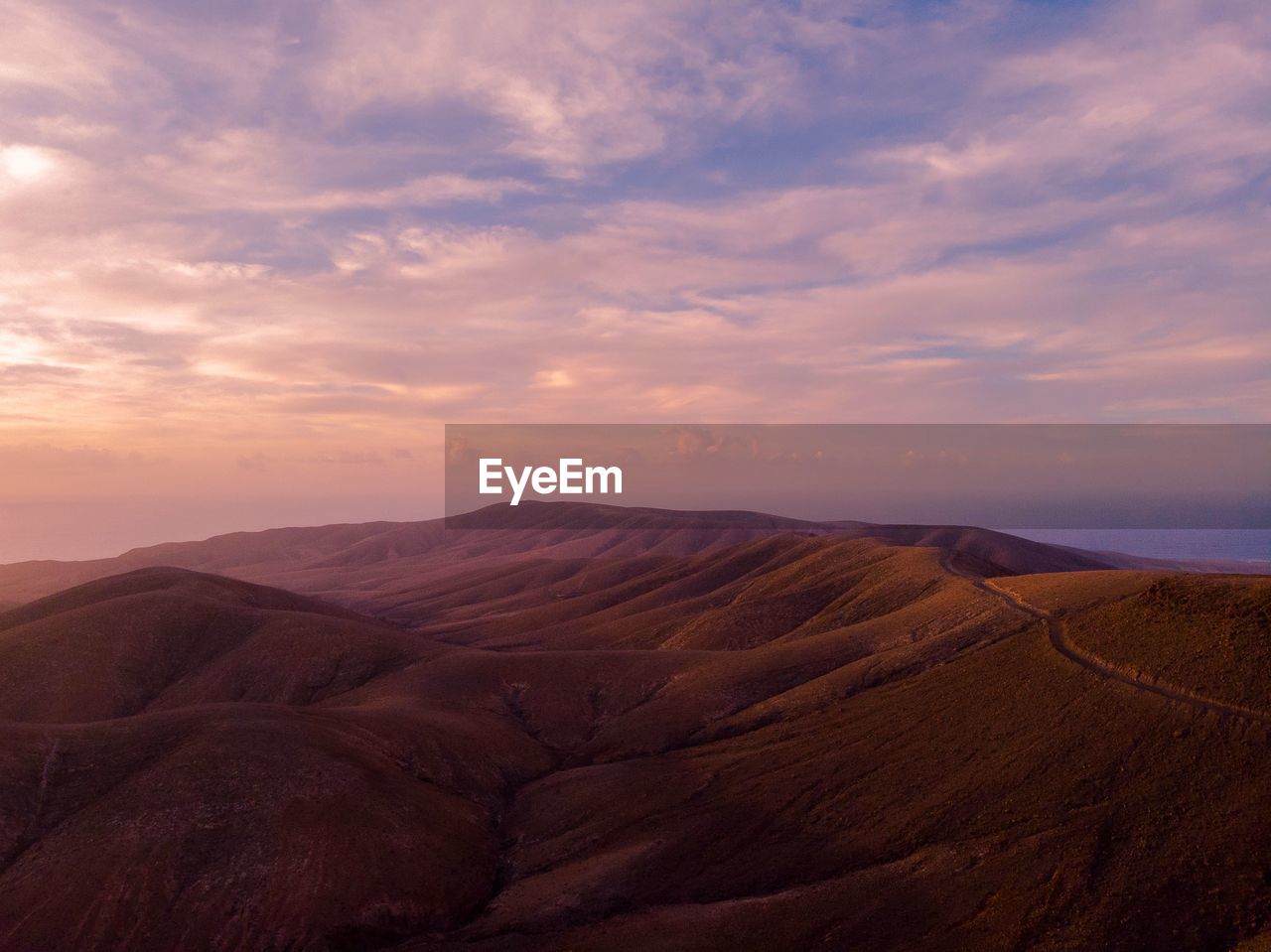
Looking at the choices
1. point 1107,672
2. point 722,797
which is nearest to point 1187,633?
point 1107,672

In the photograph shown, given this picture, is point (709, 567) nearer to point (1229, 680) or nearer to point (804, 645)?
point (804, 645)

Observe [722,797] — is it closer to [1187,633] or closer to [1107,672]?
[1107,672]

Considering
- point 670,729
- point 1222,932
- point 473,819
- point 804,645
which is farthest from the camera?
point 804,645

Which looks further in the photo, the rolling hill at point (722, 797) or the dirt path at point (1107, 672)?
the dirt path at point (1107, 672)

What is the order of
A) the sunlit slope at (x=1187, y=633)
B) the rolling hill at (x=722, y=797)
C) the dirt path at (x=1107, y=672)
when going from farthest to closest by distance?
the sunlit slope at (x=1187, y=633), the dirt path at (x=1107, y=672), the rolling hill at (x=722, y=797)

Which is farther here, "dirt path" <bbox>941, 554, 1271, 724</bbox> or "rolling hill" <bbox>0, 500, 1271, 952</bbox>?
"dirt path" <bbox>941, 554, 1271, 724</bbox>

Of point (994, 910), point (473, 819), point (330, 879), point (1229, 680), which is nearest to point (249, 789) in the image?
point (330, 879)

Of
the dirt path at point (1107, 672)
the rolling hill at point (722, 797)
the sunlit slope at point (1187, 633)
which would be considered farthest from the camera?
the sunlit slope at point (1187, 633)

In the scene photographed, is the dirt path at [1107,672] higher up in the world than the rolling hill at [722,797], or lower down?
higher up
